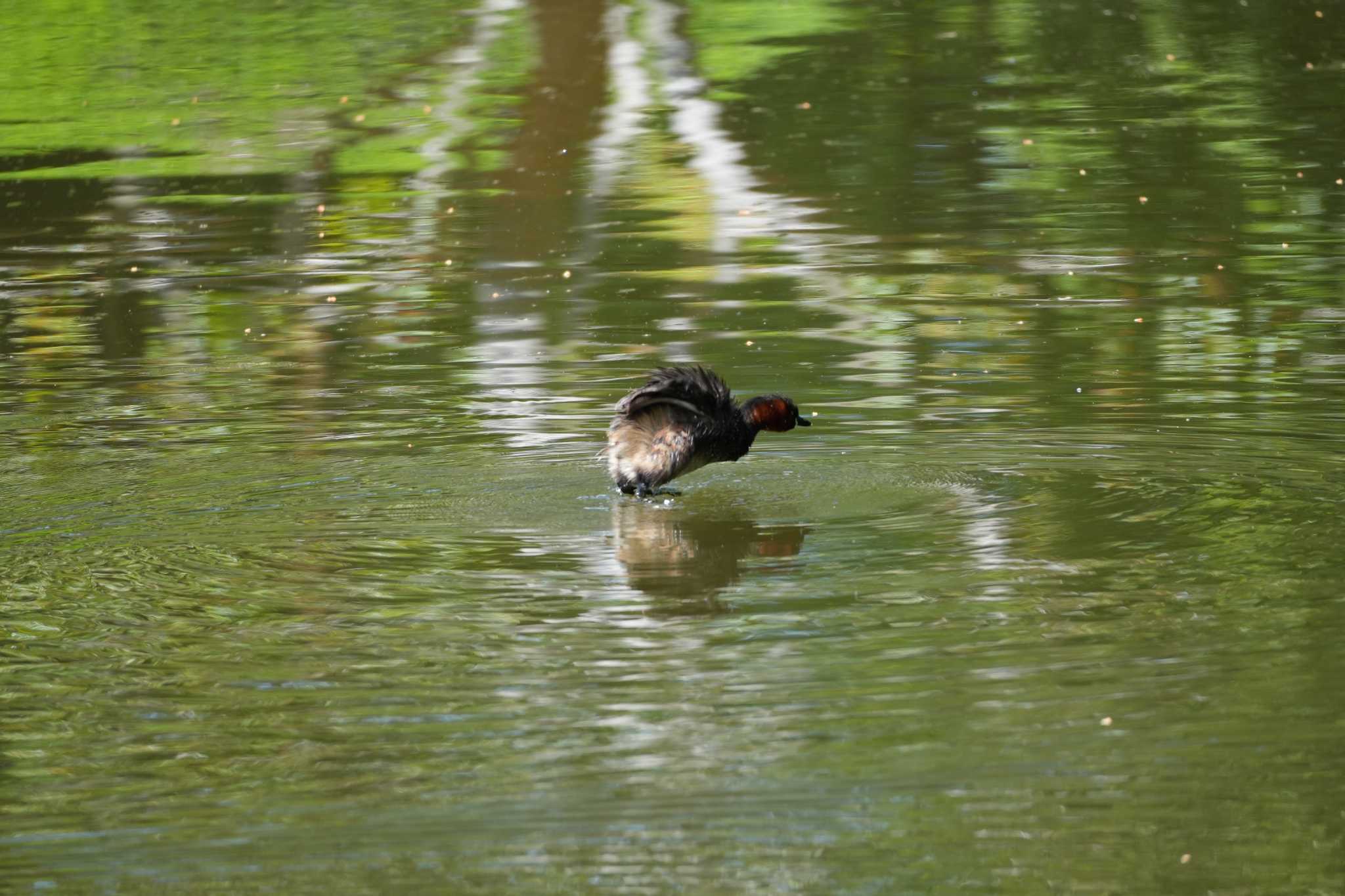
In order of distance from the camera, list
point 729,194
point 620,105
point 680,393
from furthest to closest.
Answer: point 620,105 < point 729,194 < point 680,393

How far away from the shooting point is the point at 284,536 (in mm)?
9234

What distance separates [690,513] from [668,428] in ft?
1.24

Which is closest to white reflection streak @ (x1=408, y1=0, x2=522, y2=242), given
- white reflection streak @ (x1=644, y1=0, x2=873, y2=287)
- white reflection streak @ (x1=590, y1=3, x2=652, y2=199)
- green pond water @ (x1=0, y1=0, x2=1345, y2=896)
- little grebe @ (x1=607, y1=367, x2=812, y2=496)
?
green pond water @ (x1=0, y1=0, x2=1345, y2=896)

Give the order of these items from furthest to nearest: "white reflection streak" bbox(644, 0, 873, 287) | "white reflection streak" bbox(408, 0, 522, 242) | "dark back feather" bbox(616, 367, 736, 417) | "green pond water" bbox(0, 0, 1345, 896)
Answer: "white reflection streak" bbox(408, 0, 522, 242)
"white reflection streak" bbox(644, 0, 873, 287)
"dark back feather" bbox(616, 367, 736, 417)
"green pond water" bbox(0, 0, 1345, 896)

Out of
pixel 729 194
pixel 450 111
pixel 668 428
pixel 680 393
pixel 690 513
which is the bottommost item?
pixel 729 194

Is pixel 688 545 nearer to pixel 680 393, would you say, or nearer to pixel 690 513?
pixel 690 513

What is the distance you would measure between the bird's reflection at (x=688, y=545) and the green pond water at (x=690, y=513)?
1.4 inches

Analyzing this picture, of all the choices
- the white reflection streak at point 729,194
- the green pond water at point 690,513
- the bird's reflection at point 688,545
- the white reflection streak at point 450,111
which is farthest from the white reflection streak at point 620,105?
the bird's reflection at point 688,545

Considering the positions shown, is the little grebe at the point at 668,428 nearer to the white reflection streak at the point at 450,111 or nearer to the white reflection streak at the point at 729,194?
the white reflection streak at the point at 729,194

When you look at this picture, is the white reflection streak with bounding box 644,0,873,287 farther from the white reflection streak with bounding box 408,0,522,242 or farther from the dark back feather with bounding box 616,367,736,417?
the dark back feather with bounding box 616,367,736,417

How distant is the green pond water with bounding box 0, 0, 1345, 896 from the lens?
6.14 m

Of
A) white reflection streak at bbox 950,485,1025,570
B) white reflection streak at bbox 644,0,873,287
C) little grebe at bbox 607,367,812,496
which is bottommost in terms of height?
white reflection streak at bbox 644,0,873,287

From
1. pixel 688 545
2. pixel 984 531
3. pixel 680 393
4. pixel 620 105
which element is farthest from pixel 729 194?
pixel 984 531

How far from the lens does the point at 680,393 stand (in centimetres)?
984
